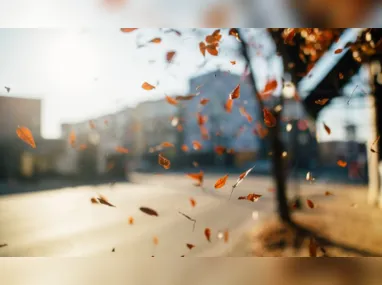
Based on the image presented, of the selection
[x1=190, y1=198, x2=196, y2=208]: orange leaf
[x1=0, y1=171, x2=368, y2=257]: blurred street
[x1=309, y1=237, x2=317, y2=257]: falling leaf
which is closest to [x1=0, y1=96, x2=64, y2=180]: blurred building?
[x1=0, y1=171, x2=368, y2=257]: blurred street

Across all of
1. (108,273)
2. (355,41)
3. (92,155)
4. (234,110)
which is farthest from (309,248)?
(234,110)

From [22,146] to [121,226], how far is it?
59.4 feet

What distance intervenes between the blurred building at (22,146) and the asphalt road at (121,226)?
944 cm

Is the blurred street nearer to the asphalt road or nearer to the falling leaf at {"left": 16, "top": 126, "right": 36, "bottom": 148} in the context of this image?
the asphalt road

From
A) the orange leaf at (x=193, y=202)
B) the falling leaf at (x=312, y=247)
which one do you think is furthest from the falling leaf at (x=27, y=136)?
the orange leaf at (x=193, y=202)

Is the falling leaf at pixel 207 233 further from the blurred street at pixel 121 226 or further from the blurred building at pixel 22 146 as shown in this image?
the blurred building at pixel 22 146

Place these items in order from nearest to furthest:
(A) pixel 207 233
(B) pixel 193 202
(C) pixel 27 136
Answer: (C) pixel 27 136 → (A) pixel 207 233 → (B) pixel 193 202

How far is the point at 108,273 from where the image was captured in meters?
2.66

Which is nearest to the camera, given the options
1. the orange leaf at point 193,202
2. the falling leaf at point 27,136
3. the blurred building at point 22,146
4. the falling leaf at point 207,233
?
the falling leaf at point 27,136

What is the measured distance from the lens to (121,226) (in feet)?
26.3

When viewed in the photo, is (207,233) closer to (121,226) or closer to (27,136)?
(121,226)

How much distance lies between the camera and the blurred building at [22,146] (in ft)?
69.7

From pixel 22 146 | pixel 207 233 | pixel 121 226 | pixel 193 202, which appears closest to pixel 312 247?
pixel 207 233

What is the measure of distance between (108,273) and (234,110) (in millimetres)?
34103
